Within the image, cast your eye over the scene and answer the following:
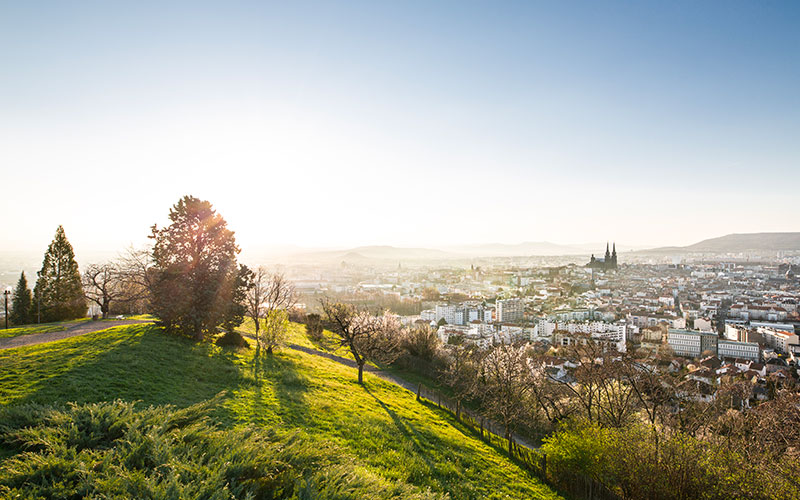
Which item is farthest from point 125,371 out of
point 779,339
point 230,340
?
point 779,339

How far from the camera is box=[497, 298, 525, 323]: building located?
265 feet

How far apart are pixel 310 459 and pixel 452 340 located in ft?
122

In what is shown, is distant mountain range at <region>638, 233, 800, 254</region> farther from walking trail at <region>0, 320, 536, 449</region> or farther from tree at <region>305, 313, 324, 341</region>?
tree at <region>305, 313, 324, 341</region>

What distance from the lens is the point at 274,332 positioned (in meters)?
19.4

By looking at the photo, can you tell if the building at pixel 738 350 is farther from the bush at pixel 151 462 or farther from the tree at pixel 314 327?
the bush at pixel 151 462

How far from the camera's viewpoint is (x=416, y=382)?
24.4m

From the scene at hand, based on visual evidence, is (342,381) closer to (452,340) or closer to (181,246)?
(181,246)

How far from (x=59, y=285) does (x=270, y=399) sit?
23989 millimetres

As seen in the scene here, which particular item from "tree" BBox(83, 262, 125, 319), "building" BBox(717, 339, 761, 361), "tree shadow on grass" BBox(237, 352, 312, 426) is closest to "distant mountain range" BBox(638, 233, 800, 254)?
"building" BBox(717, 339, 761, 361)

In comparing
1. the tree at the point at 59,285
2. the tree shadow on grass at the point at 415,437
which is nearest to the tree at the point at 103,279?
the tree at the point at 59,285

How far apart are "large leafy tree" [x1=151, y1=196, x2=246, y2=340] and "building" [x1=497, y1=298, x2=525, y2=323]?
69.6 m

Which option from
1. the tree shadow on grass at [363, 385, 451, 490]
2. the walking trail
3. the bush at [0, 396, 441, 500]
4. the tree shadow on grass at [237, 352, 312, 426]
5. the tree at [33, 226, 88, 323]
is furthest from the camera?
the tree at [33, 226, 88, 323]

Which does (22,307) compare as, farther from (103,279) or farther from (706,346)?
(706,346)

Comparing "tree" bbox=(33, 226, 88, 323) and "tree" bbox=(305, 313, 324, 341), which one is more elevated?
"tree" bbox=(33, 226, 88, 323)
